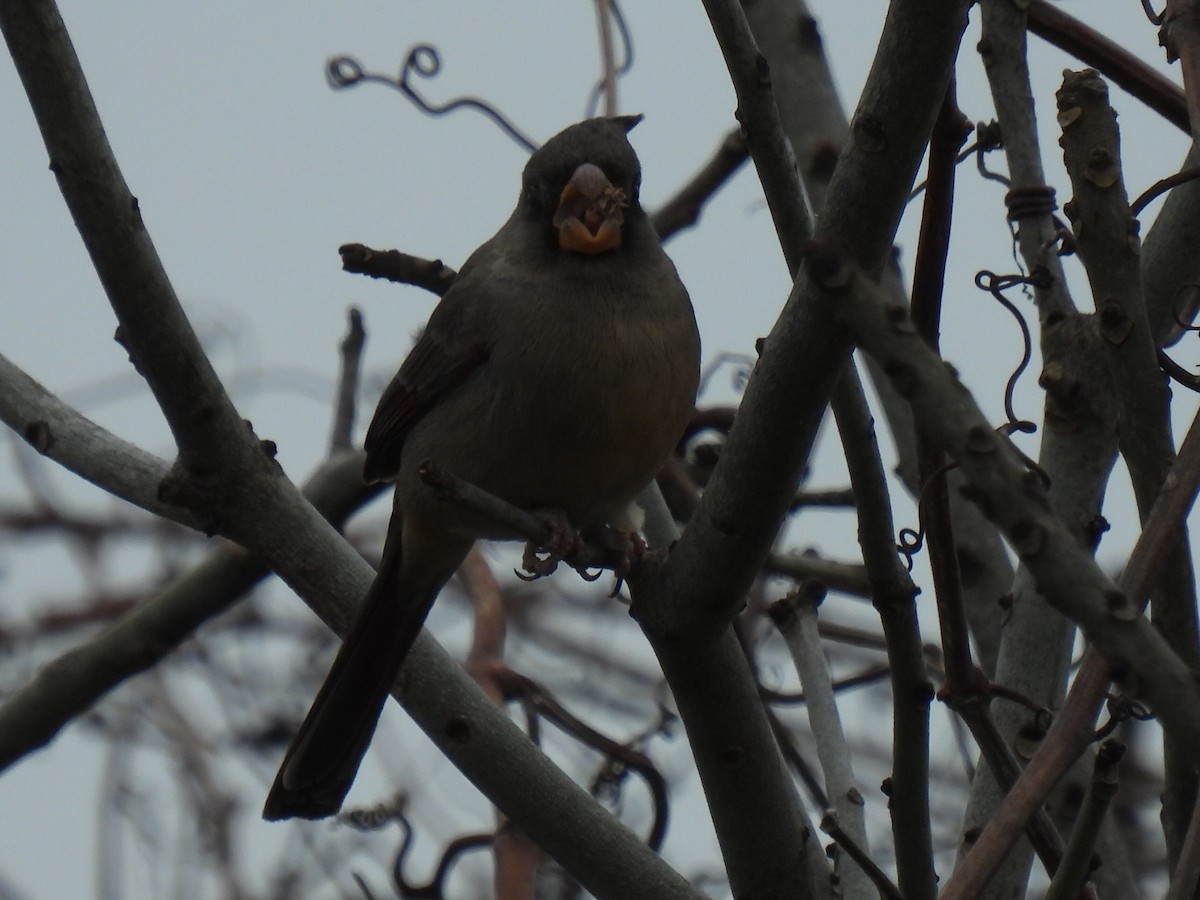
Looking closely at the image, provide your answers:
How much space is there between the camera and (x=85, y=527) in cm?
639

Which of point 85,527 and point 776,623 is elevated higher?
point 85,527

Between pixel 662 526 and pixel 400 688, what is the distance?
0.80 metres

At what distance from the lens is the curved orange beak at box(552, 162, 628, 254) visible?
3680mm

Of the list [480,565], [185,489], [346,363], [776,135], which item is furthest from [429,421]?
[776,135]

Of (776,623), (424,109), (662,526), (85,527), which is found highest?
(424,109)

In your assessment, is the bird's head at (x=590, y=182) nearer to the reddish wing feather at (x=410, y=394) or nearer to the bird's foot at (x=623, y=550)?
the reddish wing feather at (x=410, y=394)

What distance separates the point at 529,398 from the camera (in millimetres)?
3531

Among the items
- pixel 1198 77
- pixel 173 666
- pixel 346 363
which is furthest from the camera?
pixel 173 666

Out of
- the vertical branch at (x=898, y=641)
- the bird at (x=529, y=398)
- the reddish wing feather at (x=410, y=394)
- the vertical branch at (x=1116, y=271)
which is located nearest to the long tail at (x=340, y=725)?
the bird at (x=529, y=398)

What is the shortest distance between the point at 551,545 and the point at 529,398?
47 centimetres

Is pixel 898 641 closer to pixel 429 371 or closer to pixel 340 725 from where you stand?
pixel 429 371

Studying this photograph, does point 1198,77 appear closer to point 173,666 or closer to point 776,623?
point 776,623

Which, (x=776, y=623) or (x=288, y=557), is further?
(x=776, y=623)

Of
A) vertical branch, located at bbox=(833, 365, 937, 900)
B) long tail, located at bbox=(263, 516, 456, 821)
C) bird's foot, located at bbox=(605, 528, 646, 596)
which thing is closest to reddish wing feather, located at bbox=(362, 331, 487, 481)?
long tail, located at bbox=(263, 516, 456, 821)
